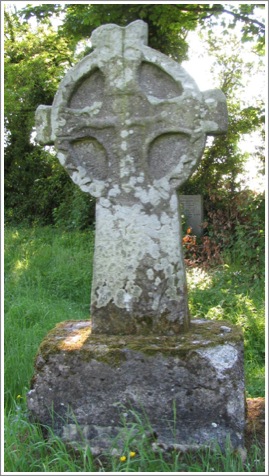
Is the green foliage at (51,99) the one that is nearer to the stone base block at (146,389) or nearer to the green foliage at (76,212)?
the green foliage at (76,212)

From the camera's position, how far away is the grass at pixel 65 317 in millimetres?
2730

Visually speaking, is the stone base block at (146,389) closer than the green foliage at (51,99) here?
Yes

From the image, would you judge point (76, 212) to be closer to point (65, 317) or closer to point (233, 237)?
point (233, 237)

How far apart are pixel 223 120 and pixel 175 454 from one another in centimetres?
182

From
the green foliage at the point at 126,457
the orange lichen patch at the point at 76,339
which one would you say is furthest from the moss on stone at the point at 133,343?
the green foliage at the point at 126,457

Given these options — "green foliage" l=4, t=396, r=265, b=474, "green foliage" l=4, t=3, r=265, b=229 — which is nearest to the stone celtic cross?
"green foliage" l=4, t=396, r=265, b=474

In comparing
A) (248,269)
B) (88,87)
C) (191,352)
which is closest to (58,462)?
(191,352)

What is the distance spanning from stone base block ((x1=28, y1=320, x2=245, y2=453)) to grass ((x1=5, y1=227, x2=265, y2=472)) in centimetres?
11

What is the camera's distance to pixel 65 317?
542cm

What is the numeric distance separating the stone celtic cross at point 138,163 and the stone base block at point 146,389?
0.71 ft

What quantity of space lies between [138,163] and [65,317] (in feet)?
8.76

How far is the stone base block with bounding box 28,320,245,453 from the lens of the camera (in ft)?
9.38

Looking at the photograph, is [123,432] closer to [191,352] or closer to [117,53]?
[191,352]

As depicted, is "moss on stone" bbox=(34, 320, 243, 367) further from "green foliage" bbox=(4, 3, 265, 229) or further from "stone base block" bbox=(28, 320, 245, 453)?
"green foliage" bbox=(4, 3, 265, 229)
